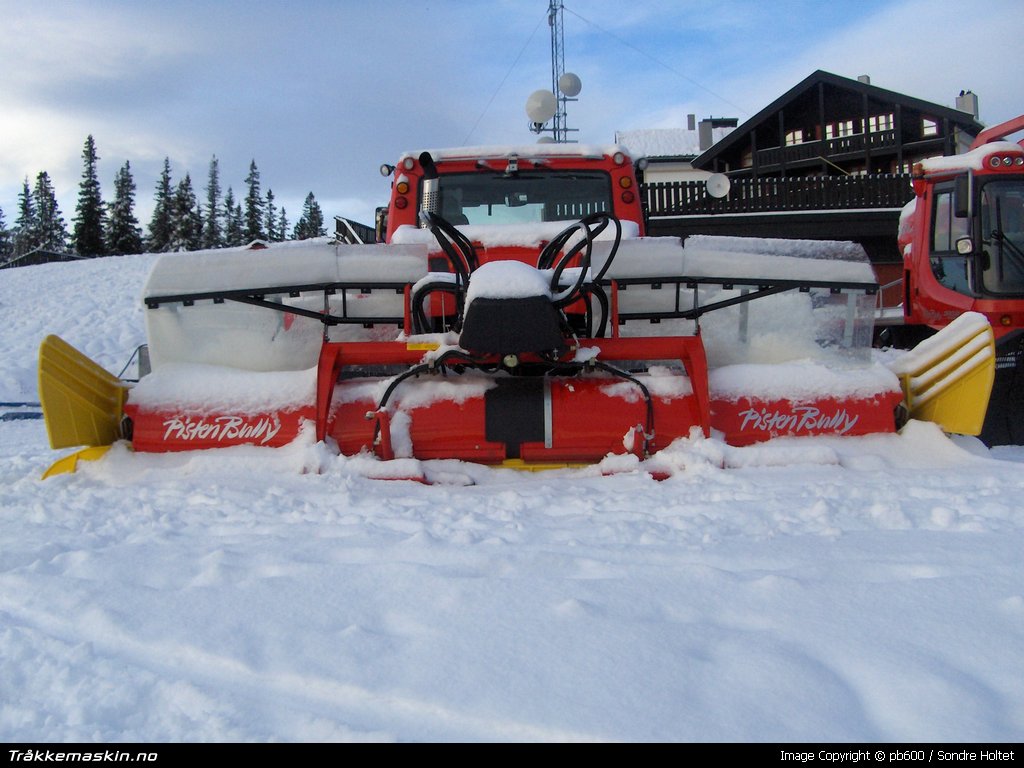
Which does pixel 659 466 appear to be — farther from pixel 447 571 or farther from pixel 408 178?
pixel 408 178

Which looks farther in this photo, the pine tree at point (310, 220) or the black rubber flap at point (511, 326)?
the pine tree at point (310, 220)

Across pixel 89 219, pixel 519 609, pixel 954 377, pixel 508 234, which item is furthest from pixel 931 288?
pixel 89 219

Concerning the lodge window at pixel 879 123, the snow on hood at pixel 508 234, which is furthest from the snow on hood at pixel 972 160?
the lodge window at pixel 879 123

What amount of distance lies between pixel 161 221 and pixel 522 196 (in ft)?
185

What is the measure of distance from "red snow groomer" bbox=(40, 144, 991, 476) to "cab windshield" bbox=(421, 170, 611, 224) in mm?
1419

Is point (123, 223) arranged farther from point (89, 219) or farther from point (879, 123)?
point (879, 123)

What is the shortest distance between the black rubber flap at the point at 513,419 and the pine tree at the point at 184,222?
54266 millimetres

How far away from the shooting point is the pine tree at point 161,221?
5456 centimetres

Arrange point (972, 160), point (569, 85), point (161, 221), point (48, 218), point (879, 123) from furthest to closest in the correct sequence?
point (48, 218), point (161, 221), point (879, 123), point (569, 85), point (972, 160)

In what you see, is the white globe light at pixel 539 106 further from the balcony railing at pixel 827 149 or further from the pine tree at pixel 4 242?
the pine tree at pixel 4 242

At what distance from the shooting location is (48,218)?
63.6 m

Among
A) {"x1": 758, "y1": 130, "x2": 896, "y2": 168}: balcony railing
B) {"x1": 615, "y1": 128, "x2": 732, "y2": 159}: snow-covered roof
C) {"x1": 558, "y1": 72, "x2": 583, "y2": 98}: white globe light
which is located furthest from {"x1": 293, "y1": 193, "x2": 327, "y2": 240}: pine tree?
{"x1": 558, "y1": 72, "x2": 583, "y2": 98}: white globe light

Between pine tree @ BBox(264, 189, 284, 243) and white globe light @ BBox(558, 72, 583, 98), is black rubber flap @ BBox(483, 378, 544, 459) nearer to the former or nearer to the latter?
white globe light @ BBox(558, 72, 583, 98)

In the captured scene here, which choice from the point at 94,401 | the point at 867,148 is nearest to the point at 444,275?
the point at 94,401
